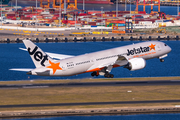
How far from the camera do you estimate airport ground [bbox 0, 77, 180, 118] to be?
70.5 meters

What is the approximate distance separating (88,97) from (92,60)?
8.23m

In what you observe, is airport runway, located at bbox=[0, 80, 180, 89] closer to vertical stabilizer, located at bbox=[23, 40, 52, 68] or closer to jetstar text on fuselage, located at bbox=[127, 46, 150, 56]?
jetstar text on fuselage, located at bbox=[127, 46, 150, 56]

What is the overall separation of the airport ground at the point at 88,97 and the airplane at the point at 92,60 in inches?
174

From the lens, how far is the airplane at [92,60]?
253 feet

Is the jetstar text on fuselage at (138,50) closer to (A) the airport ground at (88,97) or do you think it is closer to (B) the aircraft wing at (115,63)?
(B) the aircraft wing at (115,63)

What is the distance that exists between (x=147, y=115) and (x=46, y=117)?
17.3m

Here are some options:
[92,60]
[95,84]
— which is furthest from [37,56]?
[95,84]

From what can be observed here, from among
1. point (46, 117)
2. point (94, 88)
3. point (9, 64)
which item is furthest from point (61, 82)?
point (9, 64)

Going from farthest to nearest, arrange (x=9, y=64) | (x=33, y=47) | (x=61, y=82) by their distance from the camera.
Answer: (x=9, y=64), (x=61, y=82), (x=33, y=47)

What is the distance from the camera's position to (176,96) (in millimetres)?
79188

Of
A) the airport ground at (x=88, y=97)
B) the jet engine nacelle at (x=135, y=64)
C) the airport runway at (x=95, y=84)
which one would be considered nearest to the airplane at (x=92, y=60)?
the jet engine nacelle at (x=135, y=64)

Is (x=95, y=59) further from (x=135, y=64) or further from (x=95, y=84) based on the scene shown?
(x=95, y=84)

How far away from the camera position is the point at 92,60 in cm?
8238

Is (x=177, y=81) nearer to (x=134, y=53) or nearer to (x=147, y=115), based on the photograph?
(x=134, y=53)
